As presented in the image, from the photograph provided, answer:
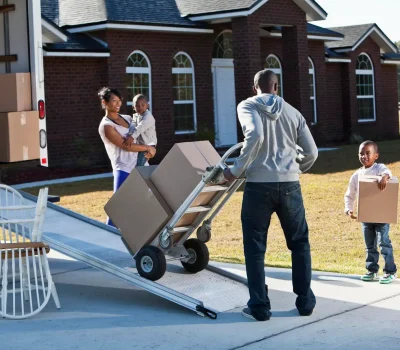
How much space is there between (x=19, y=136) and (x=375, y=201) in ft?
11.9

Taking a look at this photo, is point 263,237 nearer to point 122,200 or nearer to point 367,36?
point 122,200

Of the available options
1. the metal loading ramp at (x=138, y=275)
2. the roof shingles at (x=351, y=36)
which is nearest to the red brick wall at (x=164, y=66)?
the roof shingles at (x=351, y=36)

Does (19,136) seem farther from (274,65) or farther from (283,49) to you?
(274,65)

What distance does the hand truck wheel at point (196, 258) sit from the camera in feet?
26.0

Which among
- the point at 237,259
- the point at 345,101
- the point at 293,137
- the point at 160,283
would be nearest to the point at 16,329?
the point at 160,283

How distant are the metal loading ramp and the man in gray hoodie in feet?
1.43

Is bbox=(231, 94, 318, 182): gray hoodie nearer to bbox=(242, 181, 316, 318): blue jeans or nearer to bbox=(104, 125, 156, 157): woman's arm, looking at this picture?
bbox=(242, 181, 316, 318): blue jeans

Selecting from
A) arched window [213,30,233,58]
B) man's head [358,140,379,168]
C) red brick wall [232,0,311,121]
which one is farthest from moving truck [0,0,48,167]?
arched window [213,30,233,58]

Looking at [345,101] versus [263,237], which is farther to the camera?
[345,101]

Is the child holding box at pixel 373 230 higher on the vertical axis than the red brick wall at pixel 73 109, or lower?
lower

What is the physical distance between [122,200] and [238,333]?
185 centimetres

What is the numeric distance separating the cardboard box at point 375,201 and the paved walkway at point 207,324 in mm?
632

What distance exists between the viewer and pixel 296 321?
679cm

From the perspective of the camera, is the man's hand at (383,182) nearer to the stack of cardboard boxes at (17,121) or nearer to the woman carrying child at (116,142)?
the woman carrying child at (116,142)
